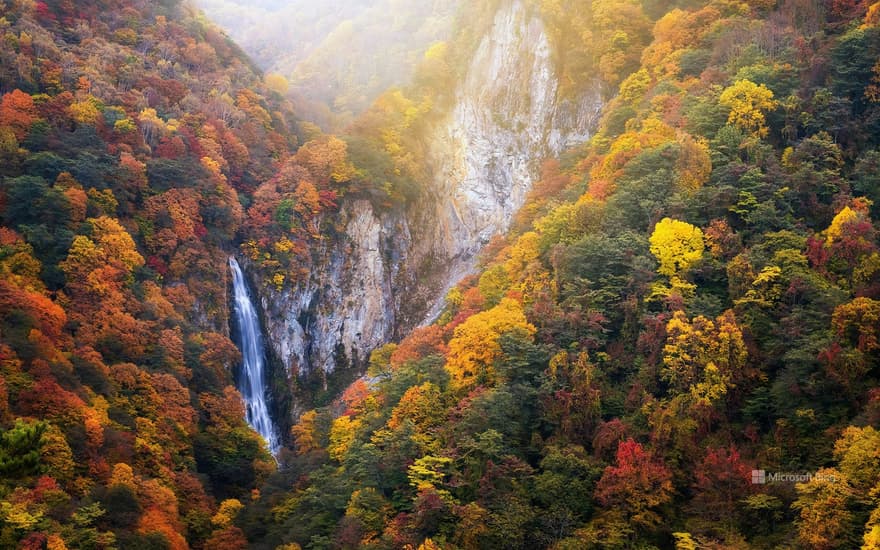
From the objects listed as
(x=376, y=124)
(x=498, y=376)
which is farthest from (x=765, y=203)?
(x=376, y=124)

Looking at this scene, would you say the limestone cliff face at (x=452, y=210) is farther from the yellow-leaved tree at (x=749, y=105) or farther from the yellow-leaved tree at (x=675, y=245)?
the yellow-leaved tree at (x=675, y=245)

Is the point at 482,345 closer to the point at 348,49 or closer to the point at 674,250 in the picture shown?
A: the point at 674,250

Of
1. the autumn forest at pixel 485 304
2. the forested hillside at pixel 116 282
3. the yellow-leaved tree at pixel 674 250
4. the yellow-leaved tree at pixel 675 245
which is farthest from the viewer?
the yellow-leaved tree at pixel 675 245

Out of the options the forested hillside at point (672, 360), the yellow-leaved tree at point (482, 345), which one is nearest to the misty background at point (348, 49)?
the forested hillside at point (672, 360)

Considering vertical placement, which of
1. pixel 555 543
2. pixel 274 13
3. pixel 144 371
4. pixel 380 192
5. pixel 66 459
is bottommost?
pixel 555 543

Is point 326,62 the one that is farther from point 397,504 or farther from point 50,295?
point 397,504

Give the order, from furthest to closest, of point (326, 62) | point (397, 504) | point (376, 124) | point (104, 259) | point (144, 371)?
1. point (326, 62)
2. point (376, 124)
3. point (104, 259)
4. point (144, 371)
5. point (397, 504)

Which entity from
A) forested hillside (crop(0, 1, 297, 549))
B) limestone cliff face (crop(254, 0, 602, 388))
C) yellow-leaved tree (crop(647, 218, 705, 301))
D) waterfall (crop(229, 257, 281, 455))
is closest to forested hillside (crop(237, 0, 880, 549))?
yellow-leaved tree (crop(647, 218, 705, 301))
